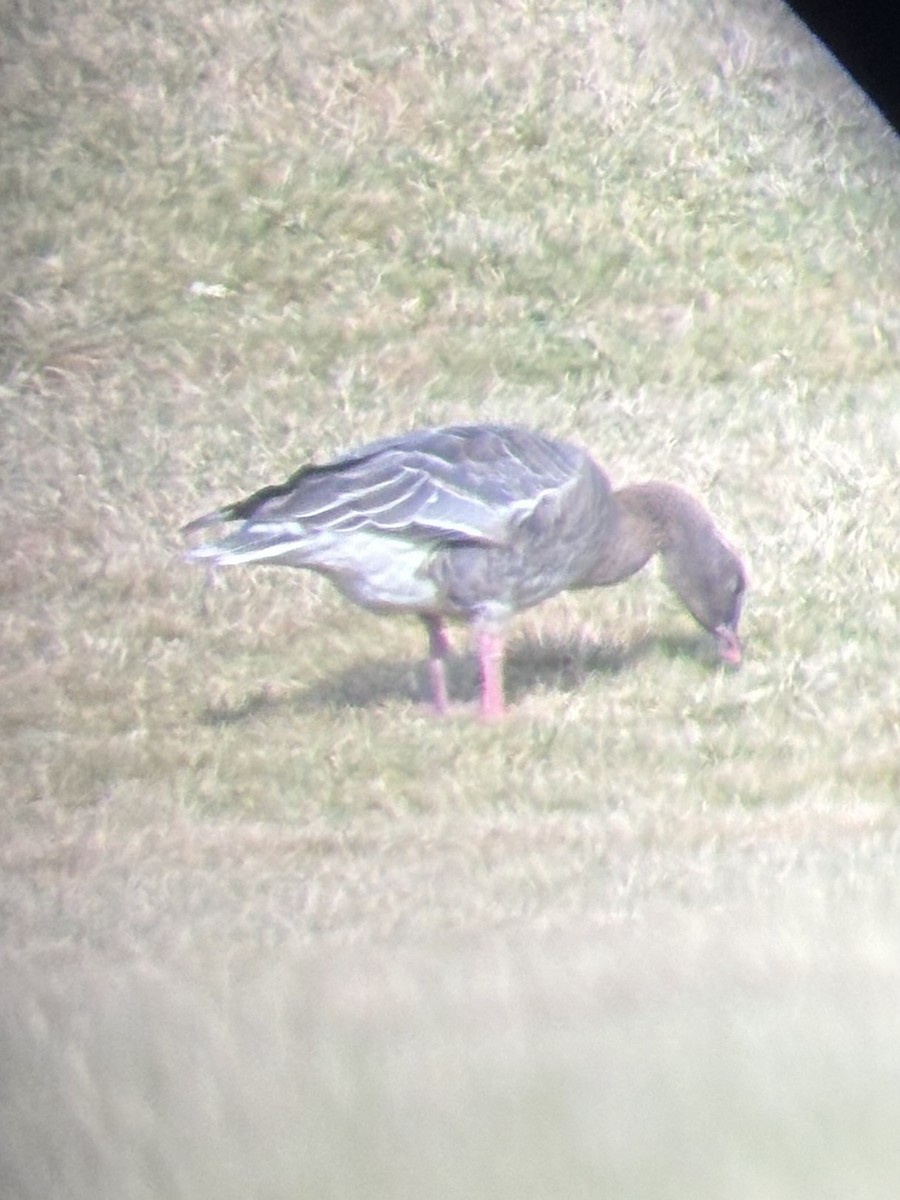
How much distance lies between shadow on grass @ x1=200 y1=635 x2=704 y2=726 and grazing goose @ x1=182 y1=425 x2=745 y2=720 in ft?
0.05

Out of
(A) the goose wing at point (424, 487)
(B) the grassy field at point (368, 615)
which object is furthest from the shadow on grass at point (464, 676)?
(A) the goose wing at point (424, 487)

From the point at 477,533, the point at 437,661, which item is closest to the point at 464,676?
the point at 437,661

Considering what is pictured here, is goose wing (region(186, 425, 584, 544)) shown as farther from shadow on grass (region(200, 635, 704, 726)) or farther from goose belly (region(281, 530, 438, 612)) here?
shadow on grass (region(200, 635, 704, 726))

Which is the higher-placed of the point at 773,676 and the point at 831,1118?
the point at 773,676

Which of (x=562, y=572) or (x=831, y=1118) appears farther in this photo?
(x=562, y=572)

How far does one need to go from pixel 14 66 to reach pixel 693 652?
0.74 metres

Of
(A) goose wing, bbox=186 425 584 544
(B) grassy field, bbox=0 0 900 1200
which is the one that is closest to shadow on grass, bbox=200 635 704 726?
(B) grassy field, bbox=0 0 900 1200

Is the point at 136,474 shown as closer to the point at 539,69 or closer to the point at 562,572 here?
the point at 562,572

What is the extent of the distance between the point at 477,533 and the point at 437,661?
0.41ft

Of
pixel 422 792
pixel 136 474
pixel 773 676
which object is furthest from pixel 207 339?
pixel 773 676

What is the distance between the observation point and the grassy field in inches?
61.5

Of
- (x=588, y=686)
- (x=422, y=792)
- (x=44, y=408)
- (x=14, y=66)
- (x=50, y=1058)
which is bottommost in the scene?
(x=50, y=1058)

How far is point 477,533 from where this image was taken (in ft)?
5.41

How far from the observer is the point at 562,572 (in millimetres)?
1645
